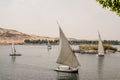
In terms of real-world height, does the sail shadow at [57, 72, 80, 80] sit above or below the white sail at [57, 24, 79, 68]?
below

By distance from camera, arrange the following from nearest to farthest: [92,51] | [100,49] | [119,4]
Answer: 1. [119,4]
2. [100,49]
3. [92,51]

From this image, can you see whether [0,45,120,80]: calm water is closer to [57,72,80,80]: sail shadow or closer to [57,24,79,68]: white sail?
[57,72,80,80]: sail shadow

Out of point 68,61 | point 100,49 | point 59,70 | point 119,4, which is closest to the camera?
A: point 119,4

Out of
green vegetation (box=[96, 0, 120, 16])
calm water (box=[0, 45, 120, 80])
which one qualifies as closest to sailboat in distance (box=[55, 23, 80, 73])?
calm water (box=[0, 45, 120, 80])

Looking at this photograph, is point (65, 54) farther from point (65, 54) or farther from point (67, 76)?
point (67, 76)

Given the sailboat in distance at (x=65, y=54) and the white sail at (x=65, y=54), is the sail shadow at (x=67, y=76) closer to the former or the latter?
the sailboat in distance at (x=65, y=54)

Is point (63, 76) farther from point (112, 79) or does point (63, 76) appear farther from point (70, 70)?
point (112, 79)

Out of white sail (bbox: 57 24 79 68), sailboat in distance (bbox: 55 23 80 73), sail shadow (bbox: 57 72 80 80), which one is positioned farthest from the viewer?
white sail (bbox: 57 24 79 68)

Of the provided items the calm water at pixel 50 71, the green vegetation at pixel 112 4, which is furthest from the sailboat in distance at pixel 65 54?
the green vegetation at pixel 112 4

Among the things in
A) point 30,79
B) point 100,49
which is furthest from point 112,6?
point 100,49

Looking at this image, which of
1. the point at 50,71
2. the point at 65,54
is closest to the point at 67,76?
the point at 65,54

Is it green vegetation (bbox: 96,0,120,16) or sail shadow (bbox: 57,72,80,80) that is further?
sail shadow (bbox: 57,72,80,80)

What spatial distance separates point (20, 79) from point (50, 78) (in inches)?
237

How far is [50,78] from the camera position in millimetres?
59812
